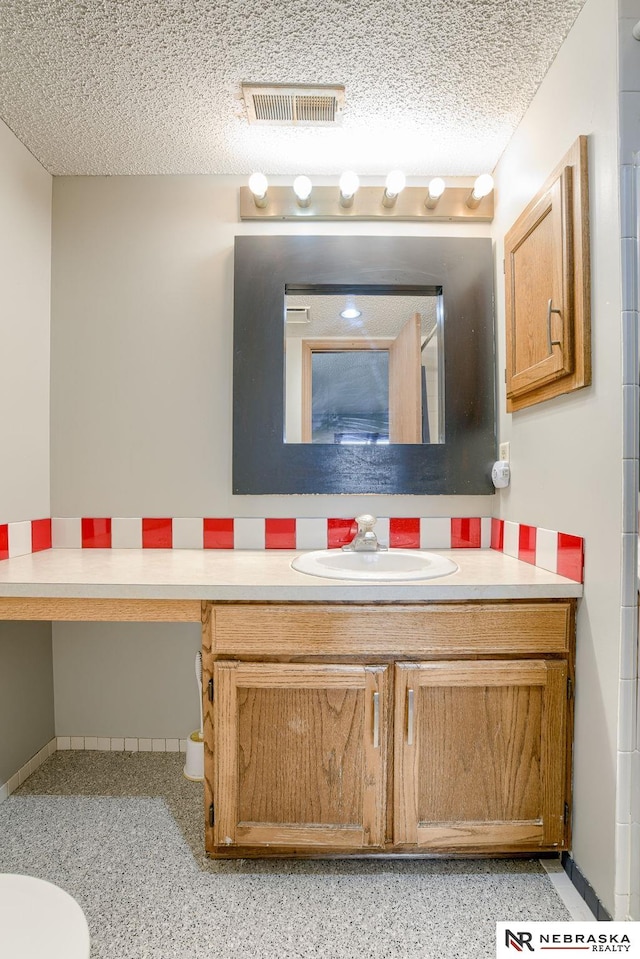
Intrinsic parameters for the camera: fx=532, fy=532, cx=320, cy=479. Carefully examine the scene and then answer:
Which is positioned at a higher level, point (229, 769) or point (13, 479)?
point (13, 479)

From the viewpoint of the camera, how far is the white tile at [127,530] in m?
2.01

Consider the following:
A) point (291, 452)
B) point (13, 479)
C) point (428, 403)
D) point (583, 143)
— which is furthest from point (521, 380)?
point (13, 479)

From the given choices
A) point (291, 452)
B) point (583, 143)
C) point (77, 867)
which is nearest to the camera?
point (583, 143)

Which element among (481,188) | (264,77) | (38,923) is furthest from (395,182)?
(38,923)

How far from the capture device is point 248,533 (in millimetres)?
2002

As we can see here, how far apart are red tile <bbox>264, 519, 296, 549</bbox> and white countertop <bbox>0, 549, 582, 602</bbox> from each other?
0.34m

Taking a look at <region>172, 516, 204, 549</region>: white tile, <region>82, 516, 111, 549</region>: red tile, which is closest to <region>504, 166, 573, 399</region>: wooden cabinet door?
<region>172, 516, 204, 549</region>: white tile

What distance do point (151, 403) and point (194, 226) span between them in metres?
0.69

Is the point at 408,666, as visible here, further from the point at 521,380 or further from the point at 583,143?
the point at 583,143

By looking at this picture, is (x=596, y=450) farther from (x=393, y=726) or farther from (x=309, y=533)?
(x=309, y=533)

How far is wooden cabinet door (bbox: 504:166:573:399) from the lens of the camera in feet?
4.53

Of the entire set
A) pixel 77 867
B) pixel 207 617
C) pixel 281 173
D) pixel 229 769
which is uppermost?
pixel 281 173

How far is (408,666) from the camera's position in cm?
139

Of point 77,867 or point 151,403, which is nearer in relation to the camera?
point 77,867
